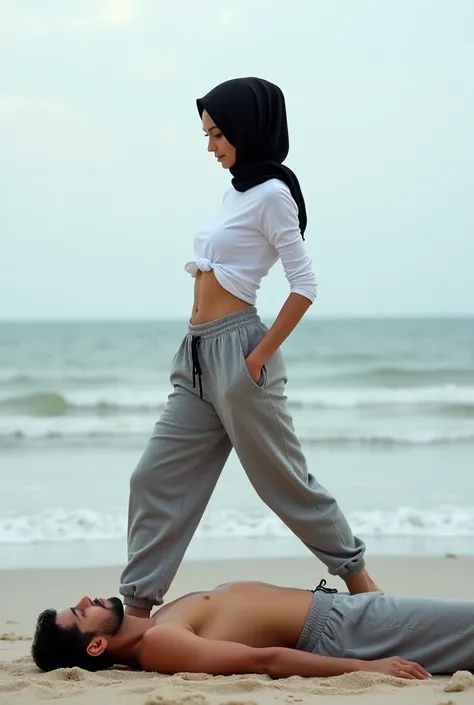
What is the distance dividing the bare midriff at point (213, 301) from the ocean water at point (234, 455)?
2259 millimetres

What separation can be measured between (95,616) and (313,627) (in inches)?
25.9

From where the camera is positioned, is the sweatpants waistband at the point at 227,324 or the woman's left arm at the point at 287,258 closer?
the woman's left arm at the point at 287,258

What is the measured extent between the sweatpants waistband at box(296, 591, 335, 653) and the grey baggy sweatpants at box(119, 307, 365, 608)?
231 millimetres

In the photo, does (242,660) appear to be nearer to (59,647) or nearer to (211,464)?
(59,647)

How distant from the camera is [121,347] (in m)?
24.0

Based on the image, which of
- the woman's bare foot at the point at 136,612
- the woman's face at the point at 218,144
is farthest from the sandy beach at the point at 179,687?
the woman's face at the point at 218,144

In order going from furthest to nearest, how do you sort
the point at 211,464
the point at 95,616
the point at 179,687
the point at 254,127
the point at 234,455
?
the point at 234,455 → the point at 211,464 → the point at 254,127 → the point at 95,616 → the point at 179,687

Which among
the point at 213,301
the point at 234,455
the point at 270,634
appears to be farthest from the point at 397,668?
the point at 234,455

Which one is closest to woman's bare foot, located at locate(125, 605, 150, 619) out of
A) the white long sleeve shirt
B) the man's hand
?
the man's hand

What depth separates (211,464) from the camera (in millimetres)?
3395

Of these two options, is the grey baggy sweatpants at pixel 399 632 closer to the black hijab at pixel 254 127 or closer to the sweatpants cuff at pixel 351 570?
the sweatpants cuff at pixel 351 570

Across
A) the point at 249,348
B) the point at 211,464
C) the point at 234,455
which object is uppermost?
the point at 249,348

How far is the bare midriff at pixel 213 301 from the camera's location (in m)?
3.33

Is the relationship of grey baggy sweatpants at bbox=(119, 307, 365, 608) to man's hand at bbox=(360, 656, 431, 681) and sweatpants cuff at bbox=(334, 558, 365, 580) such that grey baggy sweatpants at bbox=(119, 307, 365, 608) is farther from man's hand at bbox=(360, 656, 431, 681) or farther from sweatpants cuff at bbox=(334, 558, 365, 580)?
man's hand at bbox=(360, 656, 431, 681)
